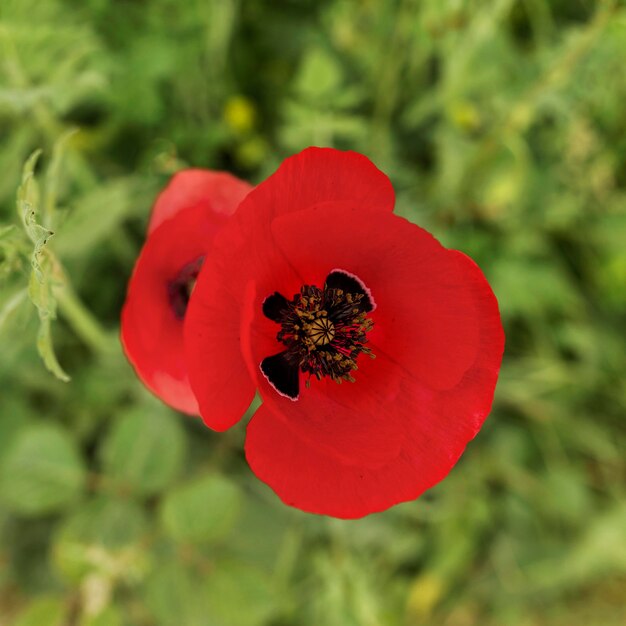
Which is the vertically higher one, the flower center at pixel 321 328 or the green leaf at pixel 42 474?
the flower center at pixel 321 328

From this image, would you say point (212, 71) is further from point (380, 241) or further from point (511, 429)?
point (511, 429)

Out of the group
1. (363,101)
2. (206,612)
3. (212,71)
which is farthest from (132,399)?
(363,101)

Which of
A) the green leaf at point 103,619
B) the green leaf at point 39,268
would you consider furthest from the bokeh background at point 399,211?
the green leaf at point 39,268

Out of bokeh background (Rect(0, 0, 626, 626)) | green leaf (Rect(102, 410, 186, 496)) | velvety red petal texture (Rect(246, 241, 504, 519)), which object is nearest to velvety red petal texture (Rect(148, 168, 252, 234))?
bokeh background (Rect(0, 0, 626, 626))

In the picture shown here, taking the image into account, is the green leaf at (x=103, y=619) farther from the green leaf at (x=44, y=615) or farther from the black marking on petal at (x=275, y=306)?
the black marking on petal at (x=275, y=306)

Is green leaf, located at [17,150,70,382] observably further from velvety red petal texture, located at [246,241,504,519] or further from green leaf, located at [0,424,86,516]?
green leaf, located at [0,424,86,516]
